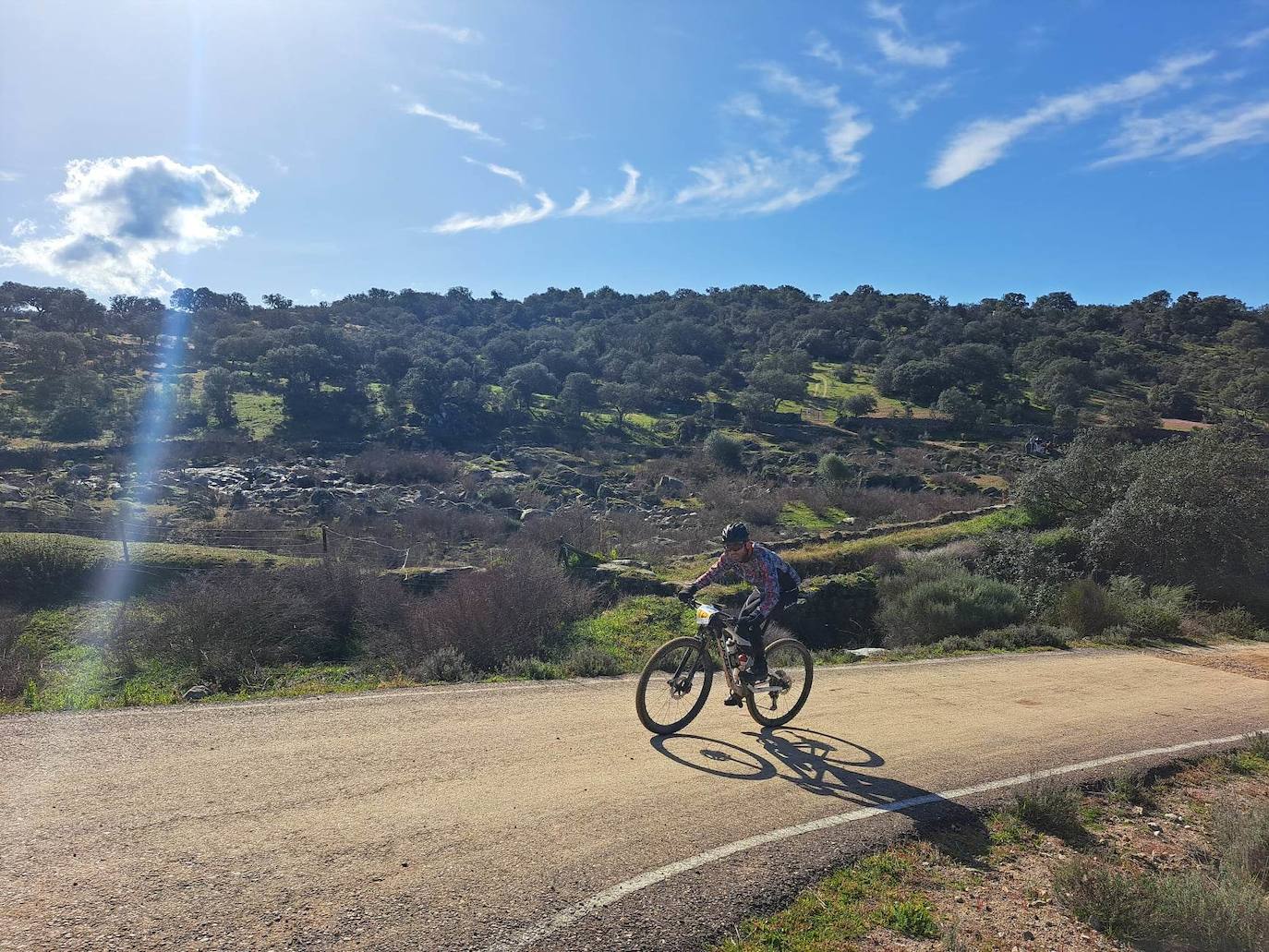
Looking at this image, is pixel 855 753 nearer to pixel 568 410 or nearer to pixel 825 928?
pixel 825 928

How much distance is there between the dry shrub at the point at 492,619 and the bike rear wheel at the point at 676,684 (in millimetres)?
4238

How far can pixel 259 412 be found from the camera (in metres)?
58.2

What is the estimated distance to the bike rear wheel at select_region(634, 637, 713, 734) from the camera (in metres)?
6.48

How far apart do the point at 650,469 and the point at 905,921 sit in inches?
1869

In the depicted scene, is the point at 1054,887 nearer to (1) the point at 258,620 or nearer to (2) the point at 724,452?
(1) the point at 258,620

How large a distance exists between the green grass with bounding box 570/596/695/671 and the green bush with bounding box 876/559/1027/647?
434cm

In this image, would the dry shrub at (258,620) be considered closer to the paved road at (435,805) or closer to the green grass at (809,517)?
the paved road at (435,805)

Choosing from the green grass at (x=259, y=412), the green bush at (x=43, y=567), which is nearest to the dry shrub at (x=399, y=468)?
the green grass at (x=259, y=412)

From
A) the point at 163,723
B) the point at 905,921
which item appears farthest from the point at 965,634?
the point at 163,723

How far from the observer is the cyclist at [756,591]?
21.7ft

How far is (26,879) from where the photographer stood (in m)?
3.62

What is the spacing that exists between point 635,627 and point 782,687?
8.71 meters

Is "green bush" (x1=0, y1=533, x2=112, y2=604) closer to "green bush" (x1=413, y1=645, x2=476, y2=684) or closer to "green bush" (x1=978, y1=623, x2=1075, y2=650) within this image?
"green bush" (x1=413, y1=645, x2=476, y2=684)

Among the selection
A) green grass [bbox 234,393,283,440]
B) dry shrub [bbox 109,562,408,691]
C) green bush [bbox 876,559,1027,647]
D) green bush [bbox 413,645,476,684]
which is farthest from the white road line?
green grass [bbox 234,393,283,440]
